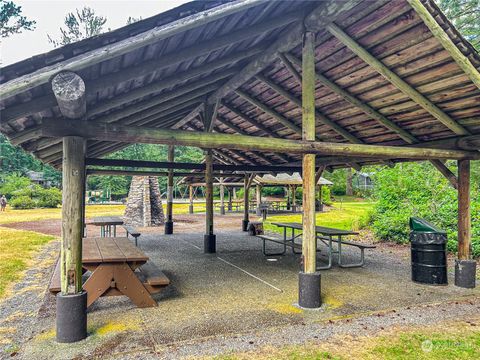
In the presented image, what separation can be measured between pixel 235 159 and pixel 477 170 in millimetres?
9692

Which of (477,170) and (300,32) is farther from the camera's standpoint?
(477,170)

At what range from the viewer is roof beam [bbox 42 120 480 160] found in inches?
148

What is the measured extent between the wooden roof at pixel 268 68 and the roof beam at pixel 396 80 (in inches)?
3.0

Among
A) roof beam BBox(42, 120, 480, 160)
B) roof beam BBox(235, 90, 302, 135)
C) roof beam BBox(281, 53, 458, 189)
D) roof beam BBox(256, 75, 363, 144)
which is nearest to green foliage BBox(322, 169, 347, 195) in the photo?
roof beam BBox(235, 90, 302, 135)

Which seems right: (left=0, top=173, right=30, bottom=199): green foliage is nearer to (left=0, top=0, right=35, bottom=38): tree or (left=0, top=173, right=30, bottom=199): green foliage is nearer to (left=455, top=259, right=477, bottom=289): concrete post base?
(left=0, top=0, right=35, bottom=38): tree

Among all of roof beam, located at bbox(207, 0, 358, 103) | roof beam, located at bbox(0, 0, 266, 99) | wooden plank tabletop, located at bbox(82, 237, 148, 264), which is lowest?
wooden plank tabletop, located at bbox(82, 237, 148, 264)

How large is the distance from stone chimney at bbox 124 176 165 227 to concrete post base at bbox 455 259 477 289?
45.1 feet

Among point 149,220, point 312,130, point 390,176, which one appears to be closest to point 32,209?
point 149,220

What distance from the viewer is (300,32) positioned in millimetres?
5000

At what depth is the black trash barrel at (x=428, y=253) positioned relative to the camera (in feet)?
19.3

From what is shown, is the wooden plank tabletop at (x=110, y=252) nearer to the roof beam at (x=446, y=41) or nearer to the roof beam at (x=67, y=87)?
the roof beam at (x=67, y=87)

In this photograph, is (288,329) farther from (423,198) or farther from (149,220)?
(149,220)

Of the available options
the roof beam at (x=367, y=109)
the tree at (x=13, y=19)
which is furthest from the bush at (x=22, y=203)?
the roof beam at (x=367, y=109)

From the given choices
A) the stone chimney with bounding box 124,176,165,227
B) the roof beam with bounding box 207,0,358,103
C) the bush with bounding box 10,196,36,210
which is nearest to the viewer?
the roof beam with bounding box 207,0,358,103
